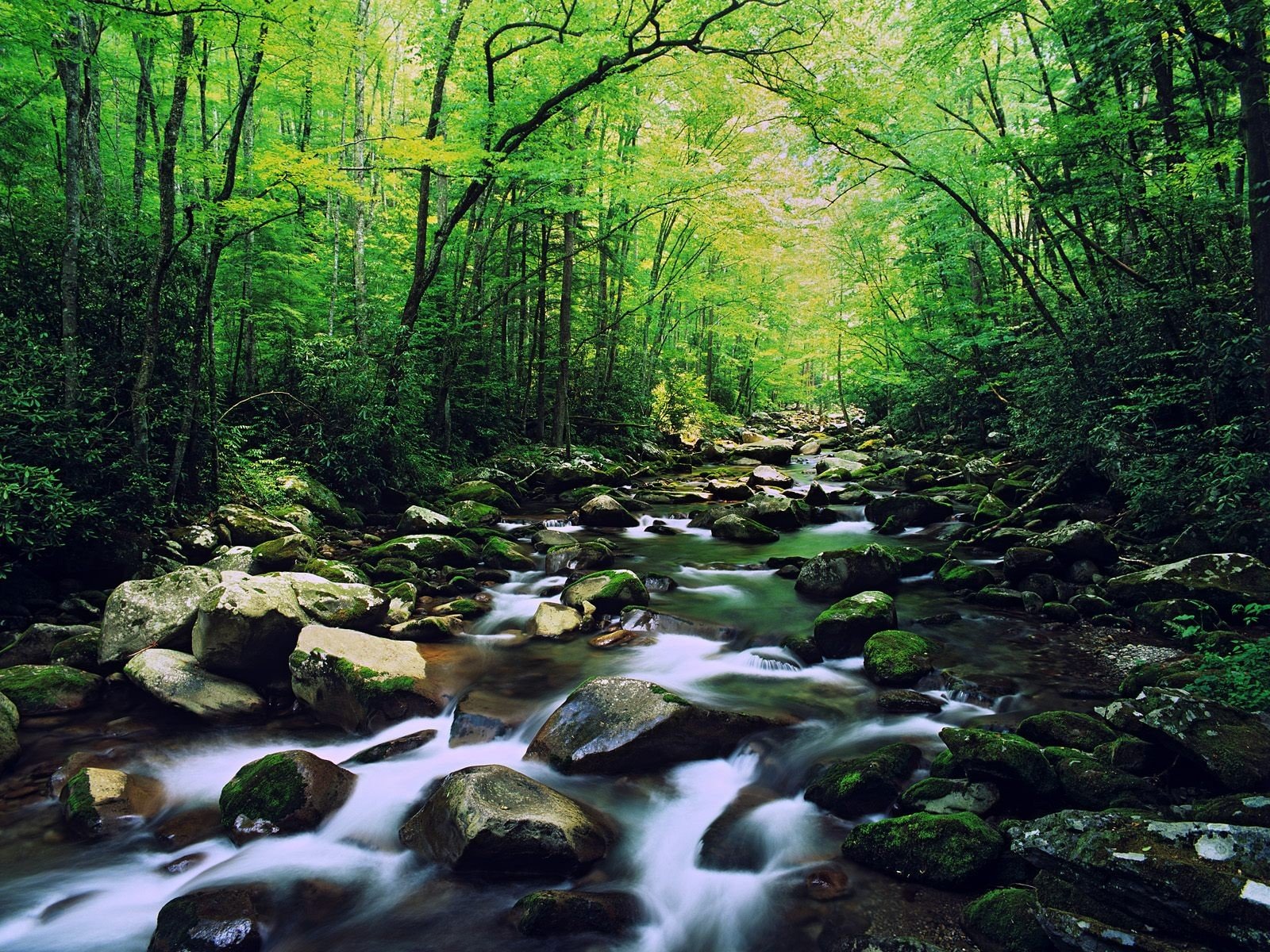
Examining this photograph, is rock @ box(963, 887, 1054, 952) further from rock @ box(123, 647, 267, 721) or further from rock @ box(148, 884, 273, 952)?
rock @ box(123, 647, 267, 721)

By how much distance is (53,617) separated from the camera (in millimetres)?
6637

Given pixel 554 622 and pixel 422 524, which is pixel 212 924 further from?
pixel 422 524

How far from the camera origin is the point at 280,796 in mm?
4422

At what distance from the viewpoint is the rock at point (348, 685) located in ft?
18.5

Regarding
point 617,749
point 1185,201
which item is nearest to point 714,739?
point 617,749

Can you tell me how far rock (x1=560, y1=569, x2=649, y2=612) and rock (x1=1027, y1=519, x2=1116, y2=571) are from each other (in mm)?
5374

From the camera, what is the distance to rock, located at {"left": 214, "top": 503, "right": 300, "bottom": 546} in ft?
29.1

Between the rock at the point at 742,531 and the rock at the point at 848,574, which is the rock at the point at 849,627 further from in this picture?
the rock at the point at 742,531

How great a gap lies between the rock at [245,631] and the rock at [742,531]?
25.8ft

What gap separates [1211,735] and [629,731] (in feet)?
12.0

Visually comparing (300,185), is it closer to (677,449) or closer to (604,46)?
(604,46)

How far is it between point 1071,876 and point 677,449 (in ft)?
71.5

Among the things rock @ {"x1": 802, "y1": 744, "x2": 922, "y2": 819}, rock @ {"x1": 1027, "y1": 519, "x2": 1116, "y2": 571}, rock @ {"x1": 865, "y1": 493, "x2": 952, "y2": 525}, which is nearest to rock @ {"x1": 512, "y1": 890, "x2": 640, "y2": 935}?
rock @ {"x1": 802, "y1": 744, "x2": 922, "y2": 819}

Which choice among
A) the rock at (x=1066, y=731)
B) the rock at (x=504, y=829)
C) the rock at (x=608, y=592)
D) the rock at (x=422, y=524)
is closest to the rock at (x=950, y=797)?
the rock at (x=1066, y=731)
